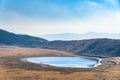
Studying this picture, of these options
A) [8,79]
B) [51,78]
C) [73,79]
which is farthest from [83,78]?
[8,79]

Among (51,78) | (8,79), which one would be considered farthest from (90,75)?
(8,79)

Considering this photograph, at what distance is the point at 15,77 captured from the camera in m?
110

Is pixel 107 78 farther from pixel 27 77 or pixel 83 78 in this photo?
pixel 27 77

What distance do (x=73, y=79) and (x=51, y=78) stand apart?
8.99 meters

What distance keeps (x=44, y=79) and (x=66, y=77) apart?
10675 mm

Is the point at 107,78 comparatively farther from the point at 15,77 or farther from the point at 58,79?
the point at 15,77

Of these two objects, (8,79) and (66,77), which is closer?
(8,79)

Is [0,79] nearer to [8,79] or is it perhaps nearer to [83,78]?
[8,79]

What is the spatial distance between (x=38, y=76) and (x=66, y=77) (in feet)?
39.1

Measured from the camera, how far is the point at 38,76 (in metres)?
113

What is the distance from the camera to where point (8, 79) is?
105312mm

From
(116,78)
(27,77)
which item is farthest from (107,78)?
(27,77)

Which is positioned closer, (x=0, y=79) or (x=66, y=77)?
(x=0, y=79)

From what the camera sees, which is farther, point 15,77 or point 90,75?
point 90,75
